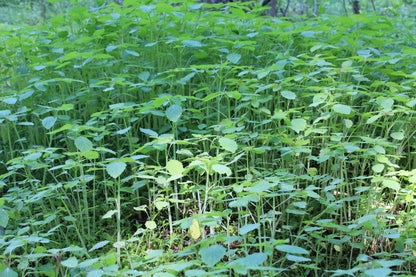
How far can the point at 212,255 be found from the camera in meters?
1.03

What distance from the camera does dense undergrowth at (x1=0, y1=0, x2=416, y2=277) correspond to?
1335 millimetres

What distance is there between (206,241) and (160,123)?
1.24m

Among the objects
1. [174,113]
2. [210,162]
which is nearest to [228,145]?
[210,162]

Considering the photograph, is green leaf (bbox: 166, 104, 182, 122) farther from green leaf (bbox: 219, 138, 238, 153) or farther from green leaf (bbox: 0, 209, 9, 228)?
green leaf (bbox: 0, 209, 9, 228)

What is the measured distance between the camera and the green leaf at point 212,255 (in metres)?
1.01

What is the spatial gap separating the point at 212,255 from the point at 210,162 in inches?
16.3

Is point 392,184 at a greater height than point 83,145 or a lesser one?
lesser

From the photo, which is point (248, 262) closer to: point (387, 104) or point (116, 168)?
point (116, 168)

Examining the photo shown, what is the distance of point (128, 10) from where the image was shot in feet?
8.26

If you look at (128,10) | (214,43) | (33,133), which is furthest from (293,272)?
(128,10)

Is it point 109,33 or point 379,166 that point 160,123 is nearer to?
point 109,33

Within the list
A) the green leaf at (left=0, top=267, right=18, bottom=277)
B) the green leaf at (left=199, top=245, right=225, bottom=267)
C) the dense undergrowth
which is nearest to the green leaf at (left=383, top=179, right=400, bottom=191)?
the dense undergrowth

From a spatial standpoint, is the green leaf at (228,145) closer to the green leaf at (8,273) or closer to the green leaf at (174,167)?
the green leaf at (174,167)

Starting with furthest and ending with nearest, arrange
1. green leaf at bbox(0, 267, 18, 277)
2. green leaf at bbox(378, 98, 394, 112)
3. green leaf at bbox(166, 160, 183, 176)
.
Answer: green leaf at bbox(378, 98, 394, 112)
green leaf at bbox(166, 160, 183, 176)
green leaf at bbox(0, 267, 18, 277)
